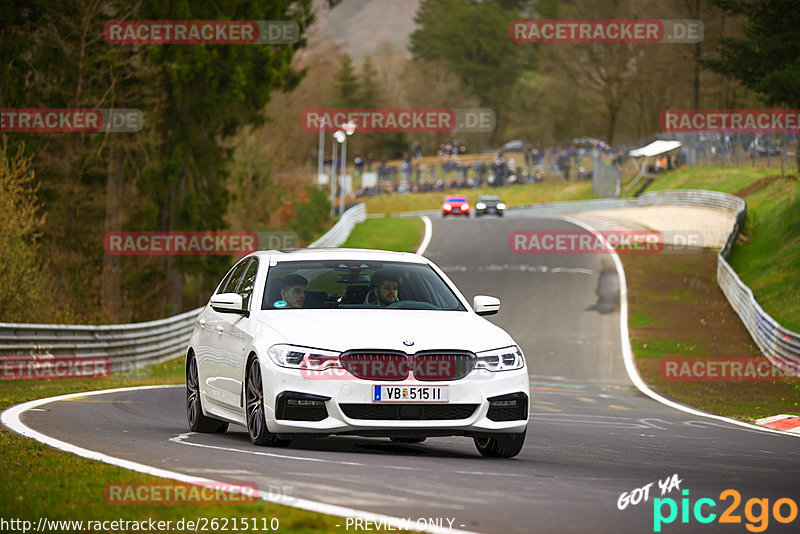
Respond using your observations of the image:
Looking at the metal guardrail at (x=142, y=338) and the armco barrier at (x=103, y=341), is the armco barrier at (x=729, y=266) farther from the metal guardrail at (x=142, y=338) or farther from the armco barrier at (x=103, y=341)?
the armco barrier at (x=103, y=341)

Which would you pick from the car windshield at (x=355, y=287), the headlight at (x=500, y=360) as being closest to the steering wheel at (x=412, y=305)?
the car windshield at (x=355, y=287)

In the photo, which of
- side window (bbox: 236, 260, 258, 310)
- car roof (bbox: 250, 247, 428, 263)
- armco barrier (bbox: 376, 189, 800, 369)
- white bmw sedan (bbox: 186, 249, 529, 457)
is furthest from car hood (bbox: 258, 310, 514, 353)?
armco barrier (bbox: 376, 189, 800, 369)

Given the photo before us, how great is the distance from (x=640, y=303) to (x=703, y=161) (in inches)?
1667

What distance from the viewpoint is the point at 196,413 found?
481 inches

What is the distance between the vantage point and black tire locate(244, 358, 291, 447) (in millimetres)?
10102

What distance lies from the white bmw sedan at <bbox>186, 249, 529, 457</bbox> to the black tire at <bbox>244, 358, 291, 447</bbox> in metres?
0.01

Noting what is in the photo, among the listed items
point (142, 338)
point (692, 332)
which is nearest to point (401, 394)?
point (142, 338)

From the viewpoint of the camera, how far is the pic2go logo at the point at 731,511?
732cm

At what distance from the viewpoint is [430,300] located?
36.9 ft

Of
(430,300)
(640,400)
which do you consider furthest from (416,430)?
(640,400)

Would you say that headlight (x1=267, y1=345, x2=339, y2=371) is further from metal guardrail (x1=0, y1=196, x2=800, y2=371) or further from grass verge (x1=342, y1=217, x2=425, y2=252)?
grass verge (x1=342, y1=217, x2=425, y2=252)

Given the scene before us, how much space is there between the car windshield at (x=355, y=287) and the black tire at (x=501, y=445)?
1.18 m

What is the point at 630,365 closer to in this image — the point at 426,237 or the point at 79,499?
the point at 79,499

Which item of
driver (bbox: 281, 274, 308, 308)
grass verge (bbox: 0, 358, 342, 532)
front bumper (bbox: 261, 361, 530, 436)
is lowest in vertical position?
grass verge (bbox: 0, 358, 342, 532)
